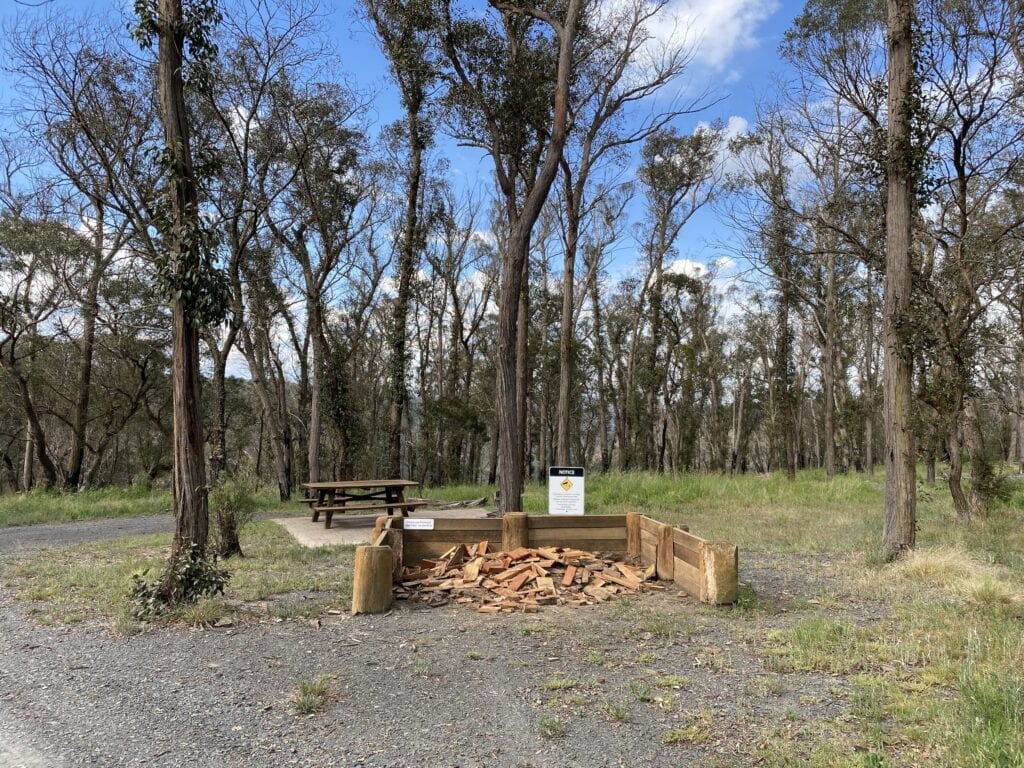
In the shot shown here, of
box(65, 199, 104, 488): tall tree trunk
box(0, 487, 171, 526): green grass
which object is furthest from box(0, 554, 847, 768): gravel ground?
box(65, 199, 104, 488): tall tree trunk

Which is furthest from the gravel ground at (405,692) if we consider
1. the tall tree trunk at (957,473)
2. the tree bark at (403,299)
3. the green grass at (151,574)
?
the tree bark at (403,299)

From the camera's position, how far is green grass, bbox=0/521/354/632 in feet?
16.4

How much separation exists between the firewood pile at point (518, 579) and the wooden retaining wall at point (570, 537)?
117 mm

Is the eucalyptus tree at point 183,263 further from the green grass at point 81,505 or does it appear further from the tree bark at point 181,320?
the green grass at point 81,505

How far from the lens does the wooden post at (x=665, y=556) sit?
19.0 feet

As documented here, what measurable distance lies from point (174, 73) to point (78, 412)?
1657 centimetres

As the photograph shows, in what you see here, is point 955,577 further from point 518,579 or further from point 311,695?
point 311,695

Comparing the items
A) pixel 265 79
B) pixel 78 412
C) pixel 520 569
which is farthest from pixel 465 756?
pixel 78 412

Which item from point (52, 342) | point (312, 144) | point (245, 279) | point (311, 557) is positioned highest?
point (312, 144)

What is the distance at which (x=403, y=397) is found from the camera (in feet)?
57.1

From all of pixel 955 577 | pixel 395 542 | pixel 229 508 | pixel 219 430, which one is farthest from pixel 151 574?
pixel 219 430

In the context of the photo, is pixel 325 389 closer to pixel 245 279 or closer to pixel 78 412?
pixel 245 279

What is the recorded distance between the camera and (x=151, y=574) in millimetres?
6059

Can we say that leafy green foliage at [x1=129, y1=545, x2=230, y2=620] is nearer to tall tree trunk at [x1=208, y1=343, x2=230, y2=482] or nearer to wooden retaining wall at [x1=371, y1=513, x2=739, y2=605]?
wooden retaining wall at [x1=371, y1=513, x2=739, y2=605]
